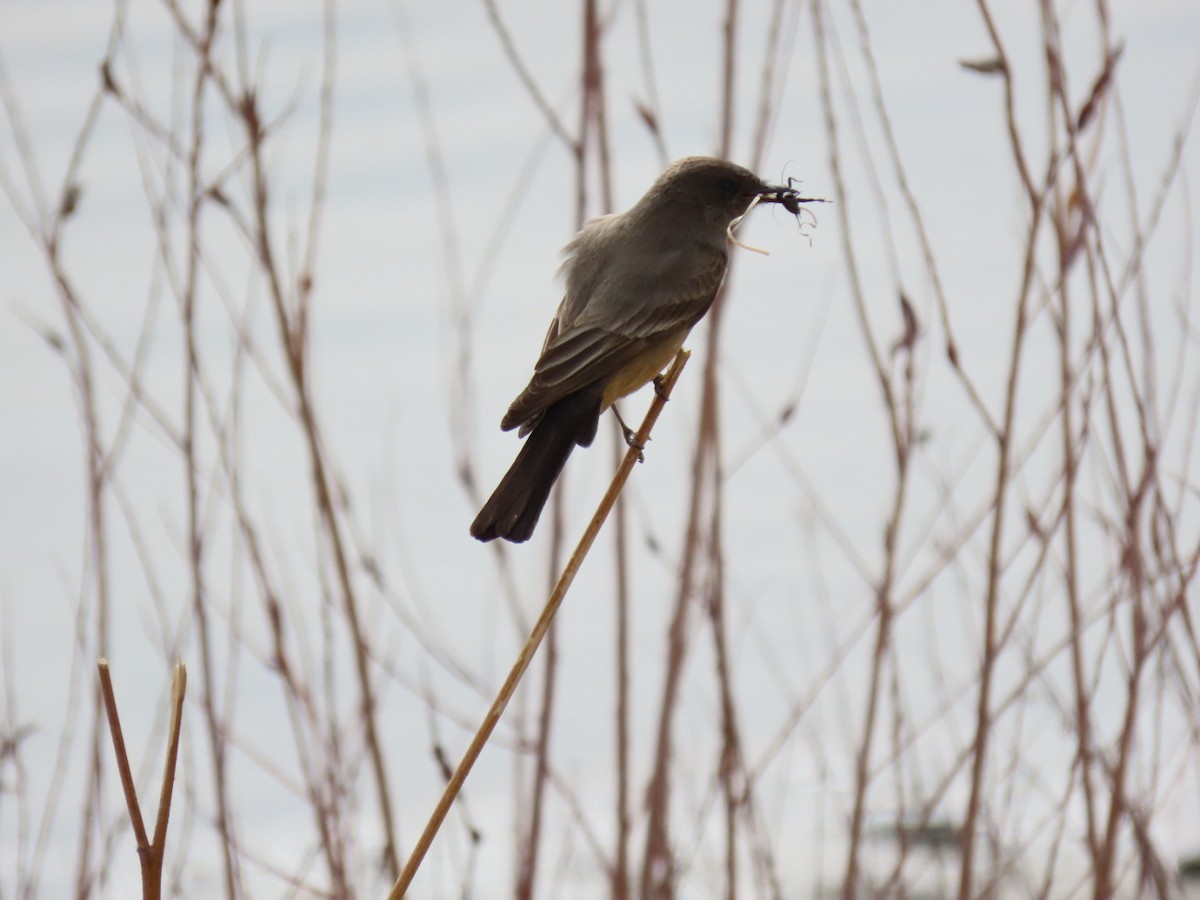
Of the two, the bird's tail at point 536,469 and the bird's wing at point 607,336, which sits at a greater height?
the bird's wing at point 607,336

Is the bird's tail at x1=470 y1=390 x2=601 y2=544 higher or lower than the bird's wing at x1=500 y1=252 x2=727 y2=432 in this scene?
lower

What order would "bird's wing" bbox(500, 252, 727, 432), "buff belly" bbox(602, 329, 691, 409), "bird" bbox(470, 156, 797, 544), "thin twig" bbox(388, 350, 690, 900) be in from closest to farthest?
1. "thin twig" bbox(388, 350, 690, 900)
2. "bird" bbox(470, 156, 797, 544)
3. "bird's wing" bbox(500, 252, 727, 432)
4. "buff belly" bbox(602, 329, 691, 409)

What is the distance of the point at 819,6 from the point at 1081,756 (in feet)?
4.51

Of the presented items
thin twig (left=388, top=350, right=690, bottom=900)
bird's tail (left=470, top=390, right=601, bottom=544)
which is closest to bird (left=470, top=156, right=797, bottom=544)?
bird's tail (left=470, top=390, right=601, bottom=544)

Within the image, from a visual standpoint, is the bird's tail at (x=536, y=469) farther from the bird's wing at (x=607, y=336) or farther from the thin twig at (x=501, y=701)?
the thin twig at (x=501, y=701)

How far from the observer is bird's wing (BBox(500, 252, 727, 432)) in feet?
7.88

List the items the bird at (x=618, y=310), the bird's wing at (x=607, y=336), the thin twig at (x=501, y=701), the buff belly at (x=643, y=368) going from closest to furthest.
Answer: the thin twig at (x=501, y=701) < the bird at (x=618, y=310) < the bird's wing at (x=607, y=336) < the buff belly at (x=643, y=368)

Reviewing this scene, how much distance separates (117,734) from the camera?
1354 mm

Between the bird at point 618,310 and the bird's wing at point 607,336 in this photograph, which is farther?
the bird's wing at point 607,336

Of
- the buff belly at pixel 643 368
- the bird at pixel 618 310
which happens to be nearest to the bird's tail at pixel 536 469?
the bird at pixel 618 310

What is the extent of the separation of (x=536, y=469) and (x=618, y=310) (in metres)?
0.59

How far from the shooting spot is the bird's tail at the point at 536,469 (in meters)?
2.09

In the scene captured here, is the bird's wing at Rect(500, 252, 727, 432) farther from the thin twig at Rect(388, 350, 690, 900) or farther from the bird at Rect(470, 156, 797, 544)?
the thin twig at Rect(388, 350, 690, 900)

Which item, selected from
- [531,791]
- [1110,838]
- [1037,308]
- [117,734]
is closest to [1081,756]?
[1110,838]
